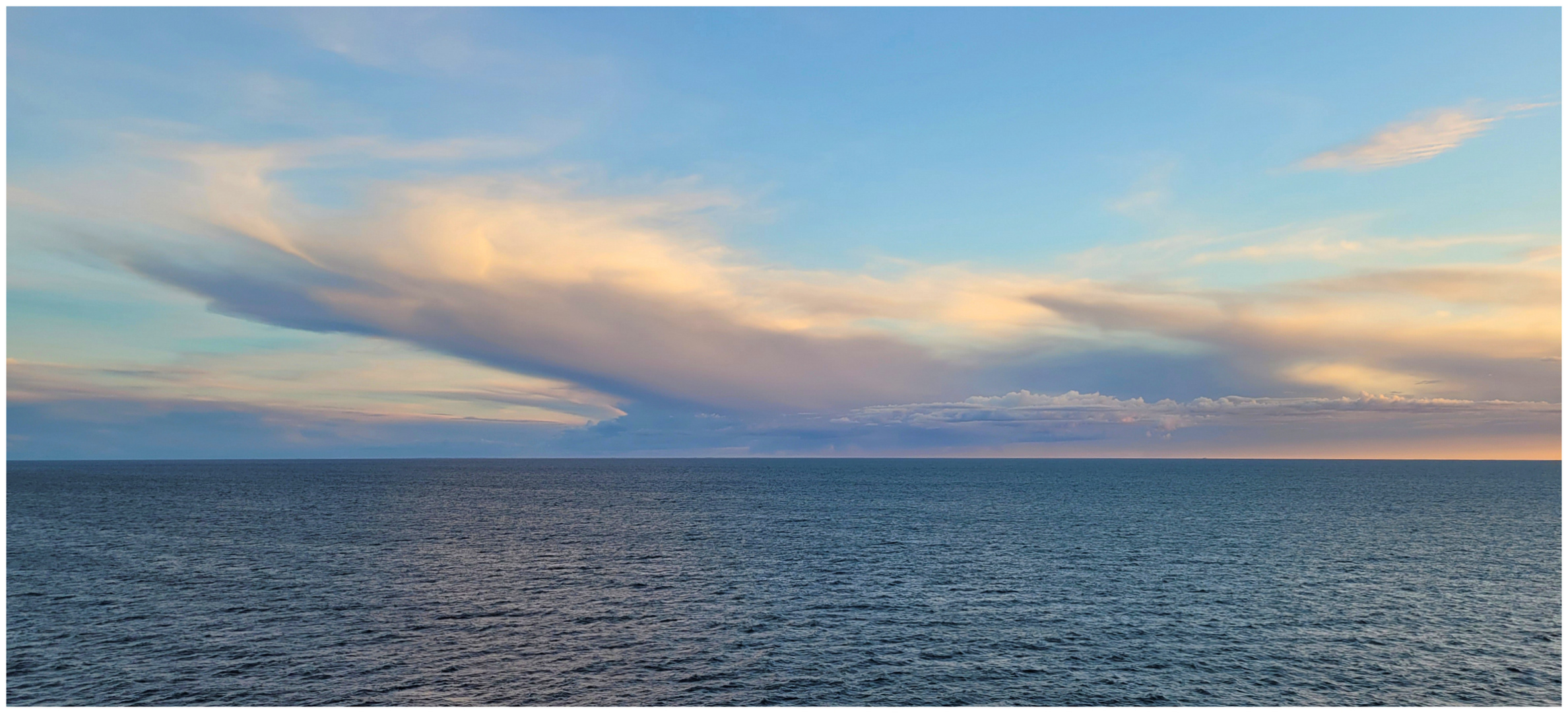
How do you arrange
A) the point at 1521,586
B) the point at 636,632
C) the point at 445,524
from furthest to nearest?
the point at 445,524 < the point at 1521,586 < the point at 636,632

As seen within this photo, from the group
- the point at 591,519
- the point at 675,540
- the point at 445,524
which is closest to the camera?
the point at 675,540

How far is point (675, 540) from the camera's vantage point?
121750mm

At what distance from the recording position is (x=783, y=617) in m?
73.3

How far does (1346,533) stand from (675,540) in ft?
331

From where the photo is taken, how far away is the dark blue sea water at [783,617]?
56.7m

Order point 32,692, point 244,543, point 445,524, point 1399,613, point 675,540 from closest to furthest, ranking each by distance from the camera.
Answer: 1. point 32,692
2. point 1399,613
3. point 244,543
4. point 675,540
5. point 445,524

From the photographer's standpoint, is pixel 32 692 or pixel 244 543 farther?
pixel 244 543

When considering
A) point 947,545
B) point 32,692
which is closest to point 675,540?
point 947,545

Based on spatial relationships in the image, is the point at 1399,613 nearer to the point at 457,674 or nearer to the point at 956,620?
the point at 956,620

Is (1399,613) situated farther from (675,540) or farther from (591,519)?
(591,519)

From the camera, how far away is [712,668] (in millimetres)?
60438

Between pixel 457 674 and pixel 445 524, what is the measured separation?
93.6 metres

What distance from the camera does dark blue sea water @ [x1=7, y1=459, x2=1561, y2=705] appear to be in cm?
5672

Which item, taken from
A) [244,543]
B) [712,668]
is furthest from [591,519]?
[712,668]
